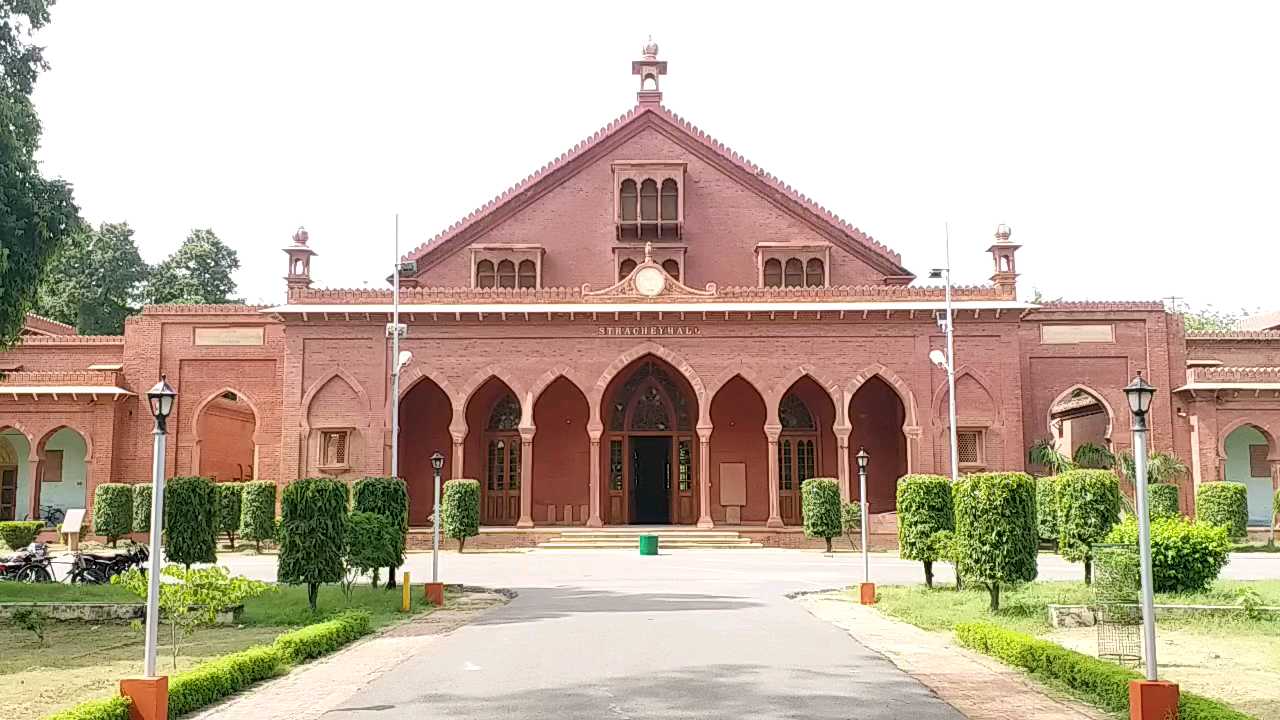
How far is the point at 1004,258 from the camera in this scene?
33.6 m

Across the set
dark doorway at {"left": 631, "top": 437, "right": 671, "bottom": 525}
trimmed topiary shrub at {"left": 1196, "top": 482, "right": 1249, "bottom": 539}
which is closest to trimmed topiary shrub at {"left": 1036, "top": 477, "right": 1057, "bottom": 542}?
trimmed topiary shrub at {"left": 1196, "top": 482, "right": 1249, "bottom": 539}

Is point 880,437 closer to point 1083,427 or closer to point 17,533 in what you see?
point 1083,427

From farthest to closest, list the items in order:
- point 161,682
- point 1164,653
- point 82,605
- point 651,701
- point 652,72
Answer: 1. point 652,72
2. point 82,605
3. point 1164,653
4. point 651,701
5. point 161,682

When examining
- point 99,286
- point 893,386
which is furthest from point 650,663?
point 99,286

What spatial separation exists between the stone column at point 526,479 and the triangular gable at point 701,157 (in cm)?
754

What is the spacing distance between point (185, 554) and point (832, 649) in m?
11.5

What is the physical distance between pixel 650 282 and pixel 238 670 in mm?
23273

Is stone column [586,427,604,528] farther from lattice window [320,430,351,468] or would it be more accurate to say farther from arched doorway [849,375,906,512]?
arched doorway [849,375,906,512]

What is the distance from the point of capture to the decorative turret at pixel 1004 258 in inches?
1304

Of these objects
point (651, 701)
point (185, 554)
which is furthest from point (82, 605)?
point (651, 701)

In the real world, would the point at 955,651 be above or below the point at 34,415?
below

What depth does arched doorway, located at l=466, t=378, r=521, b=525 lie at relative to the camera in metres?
34.8

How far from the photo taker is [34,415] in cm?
3500

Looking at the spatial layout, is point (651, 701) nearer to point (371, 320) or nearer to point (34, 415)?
point (371, 320)
